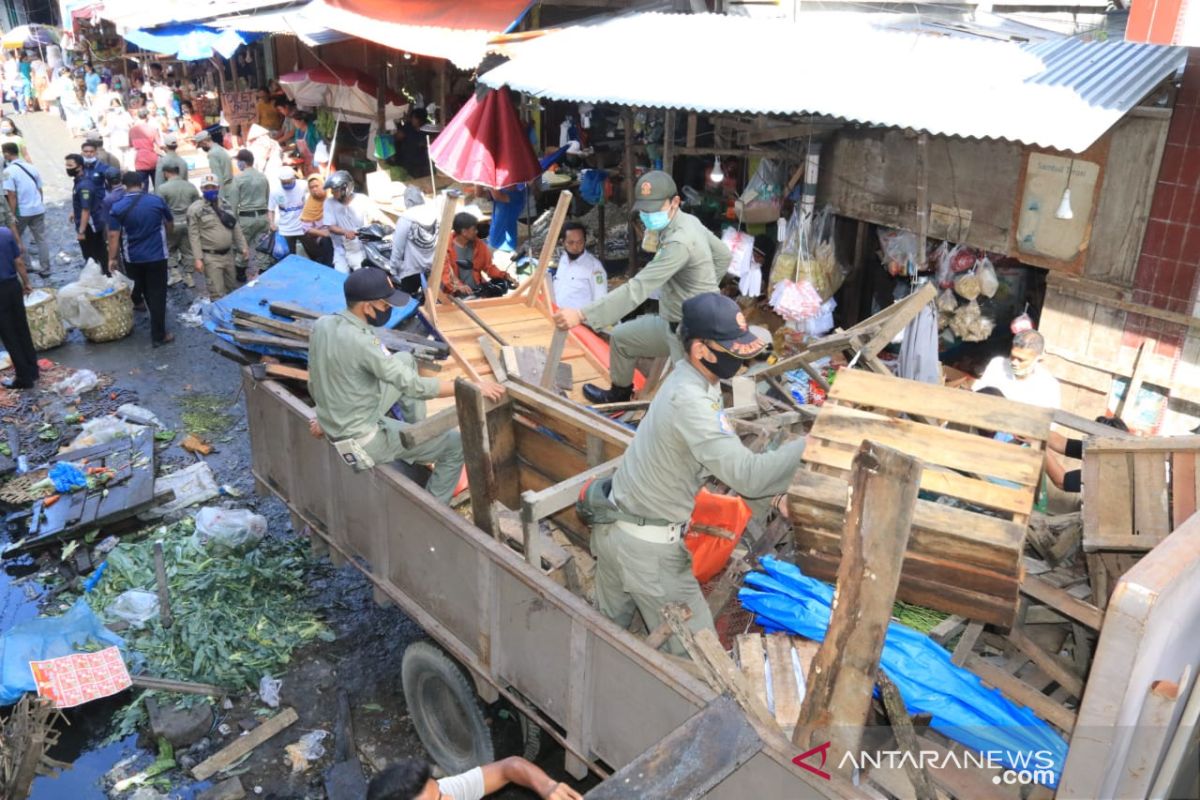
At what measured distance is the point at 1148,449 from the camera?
3.88 m

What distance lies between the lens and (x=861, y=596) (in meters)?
2.76

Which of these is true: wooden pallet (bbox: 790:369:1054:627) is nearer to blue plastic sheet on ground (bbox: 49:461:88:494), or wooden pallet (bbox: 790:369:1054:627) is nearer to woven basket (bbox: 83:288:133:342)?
blue plastic sheet on ground (bbox: 49:461:88:494)

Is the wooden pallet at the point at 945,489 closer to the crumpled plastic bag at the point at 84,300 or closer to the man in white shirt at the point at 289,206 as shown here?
the man in white shirt at the point at 289,206

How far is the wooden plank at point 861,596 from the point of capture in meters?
2.58

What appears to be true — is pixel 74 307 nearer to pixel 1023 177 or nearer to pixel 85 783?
pixel 85 783

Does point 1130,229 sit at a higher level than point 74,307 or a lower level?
higher

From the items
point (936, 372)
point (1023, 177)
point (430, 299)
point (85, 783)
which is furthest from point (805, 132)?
point (85, 783)

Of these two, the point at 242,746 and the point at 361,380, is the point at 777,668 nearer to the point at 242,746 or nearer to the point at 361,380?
the point at 361,380

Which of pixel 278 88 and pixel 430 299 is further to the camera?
pixel 278 88

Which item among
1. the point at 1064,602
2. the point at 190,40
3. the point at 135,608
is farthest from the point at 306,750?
the point at 190,40

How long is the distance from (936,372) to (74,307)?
962 centimetres

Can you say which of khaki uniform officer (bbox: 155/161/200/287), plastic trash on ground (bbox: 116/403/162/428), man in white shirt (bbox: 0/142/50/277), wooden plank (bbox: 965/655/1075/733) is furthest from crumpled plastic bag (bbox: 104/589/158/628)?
man in white shirt (bbox: 0/142/50/277)

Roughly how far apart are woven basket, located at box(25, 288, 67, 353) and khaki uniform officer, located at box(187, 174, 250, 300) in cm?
171

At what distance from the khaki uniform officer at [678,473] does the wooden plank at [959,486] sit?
0.12 m
